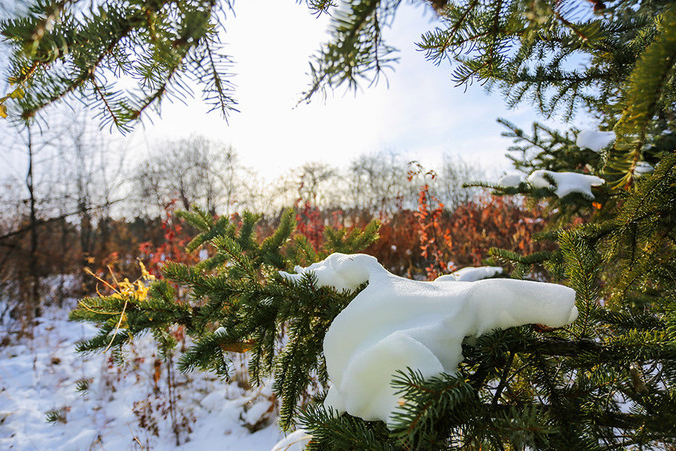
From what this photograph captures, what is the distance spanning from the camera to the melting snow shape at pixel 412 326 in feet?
1.83

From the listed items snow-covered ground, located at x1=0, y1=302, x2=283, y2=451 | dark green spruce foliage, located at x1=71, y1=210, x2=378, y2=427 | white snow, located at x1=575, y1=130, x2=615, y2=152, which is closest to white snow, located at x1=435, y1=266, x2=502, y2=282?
dark green spruce foliage, located at x1=71, y1=210, x2=378, y2=427

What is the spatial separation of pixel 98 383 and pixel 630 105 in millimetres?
4856

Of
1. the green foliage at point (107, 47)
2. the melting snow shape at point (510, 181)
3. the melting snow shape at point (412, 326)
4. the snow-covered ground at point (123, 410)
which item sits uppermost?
the melting snow shape at point (510, 181)

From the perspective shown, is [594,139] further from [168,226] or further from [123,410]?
[168,226]

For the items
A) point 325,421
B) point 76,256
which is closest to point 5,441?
point 325,421

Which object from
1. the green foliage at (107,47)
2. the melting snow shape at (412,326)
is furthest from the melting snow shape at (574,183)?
the green foliage at (107,47)

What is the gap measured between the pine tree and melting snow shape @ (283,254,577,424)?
0.03 meters

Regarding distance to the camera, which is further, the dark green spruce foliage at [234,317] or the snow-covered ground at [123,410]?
the snow-covered ground at [123,410]

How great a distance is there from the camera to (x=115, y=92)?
0.55 meters

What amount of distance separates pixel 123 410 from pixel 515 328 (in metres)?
3.85

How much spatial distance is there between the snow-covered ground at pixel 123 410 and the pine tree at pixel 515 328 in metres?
2.05

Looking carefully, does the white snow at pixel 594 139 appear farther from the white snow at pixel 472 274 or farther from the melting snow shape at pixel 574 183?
the white snow at pixel 472 274

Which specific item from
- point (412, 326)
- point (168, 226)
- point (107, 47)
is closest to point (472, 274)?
point (412, 326)

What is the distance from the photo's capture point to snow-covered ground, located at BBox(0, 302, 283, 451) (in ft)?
8.83
